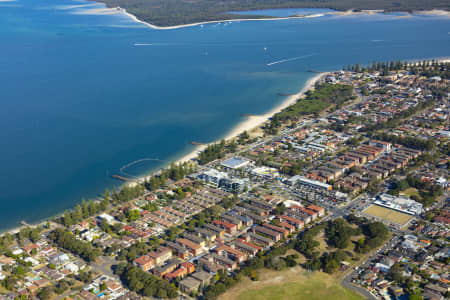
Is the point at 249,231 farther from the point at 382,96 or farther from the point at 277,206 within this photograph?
the point at 382,96

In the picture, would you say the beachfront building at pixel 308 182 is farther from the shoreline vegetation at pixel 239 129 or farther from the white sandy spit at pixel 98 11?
the white sandy spit at pixel 98 11

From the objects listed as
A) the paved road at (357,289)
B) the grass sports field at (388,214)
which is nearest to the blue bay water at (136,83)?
the grass sports field at (388,214)

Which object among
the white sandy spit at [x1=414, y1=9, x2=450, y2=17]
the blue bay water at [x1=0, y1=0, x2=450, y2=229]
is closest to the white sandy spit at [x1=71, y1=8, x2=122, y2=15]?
the blue bay water at [x1=0, y1=0, x2=450, y2=229]

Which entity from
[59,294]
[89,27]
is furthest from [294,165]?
[89,27]

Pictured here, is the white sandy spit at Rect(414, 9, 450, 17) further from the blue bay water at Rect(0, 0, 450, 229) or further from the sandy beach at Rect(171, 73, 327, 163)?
the sandy beach at Rect(171, 73, 327, 163)

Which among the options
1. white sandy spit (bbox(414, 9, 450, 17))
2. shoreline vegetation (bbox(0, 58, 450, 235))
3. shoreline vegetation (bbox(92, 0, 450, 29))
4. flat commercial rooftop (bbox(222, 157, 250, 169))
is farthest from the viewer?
white sandy spit (bbox(414, 9, 450, 17))

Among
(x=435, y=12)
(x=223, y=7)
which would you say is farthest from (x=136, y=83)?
(x=435, y=12)
